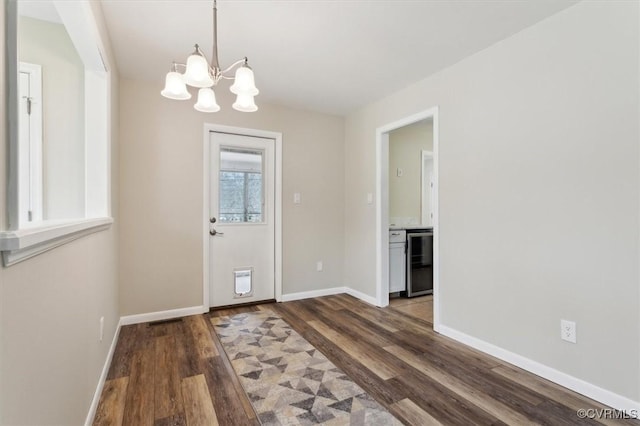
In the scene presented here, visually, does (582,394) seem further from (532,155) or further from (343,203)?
(343,203)

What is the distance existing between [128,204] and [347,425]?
268 centimetres

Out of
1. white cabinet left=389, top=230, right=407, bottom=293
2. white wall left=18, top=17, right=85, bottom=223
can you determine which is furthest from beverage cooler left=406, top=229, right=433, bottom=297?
white wall left=18, top=17, right=85, bottom=223

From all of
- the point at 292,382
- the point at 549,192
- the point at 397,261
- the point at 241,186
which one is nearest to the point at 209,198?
the point at 241,186

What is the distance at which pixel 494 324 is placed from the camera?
2.33 m

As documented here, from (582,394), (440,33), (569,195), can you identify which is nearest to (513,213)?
(569,195)

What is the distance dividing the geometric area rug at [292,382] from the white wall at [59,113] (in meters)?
1.56

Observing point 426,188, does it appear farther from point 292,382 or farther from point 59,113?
point 59,113

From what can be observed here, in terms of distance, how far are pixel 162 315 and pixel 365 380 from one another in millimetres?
2180

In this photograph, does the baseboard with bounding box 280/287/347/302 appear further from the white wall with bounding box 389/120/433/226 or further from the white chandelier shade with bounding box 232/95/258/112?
the white chandelier shade with bounding box 232/95/258/112

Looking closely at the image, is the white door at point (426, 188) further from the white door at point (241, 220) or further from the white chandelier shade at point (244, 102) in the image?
the white chandelier shade at point (244, 102)

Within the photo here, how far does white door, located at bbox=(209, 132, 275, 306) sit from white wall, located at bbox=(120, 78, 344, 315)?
0.15 m

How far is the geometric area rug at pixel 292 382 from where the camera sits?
1.63m

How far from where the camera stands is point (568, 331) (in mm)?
1917

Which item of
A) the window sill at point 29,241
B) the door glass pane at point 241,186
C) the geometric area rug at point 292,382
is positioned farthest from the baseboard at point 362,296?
the window sill at point 29,241
